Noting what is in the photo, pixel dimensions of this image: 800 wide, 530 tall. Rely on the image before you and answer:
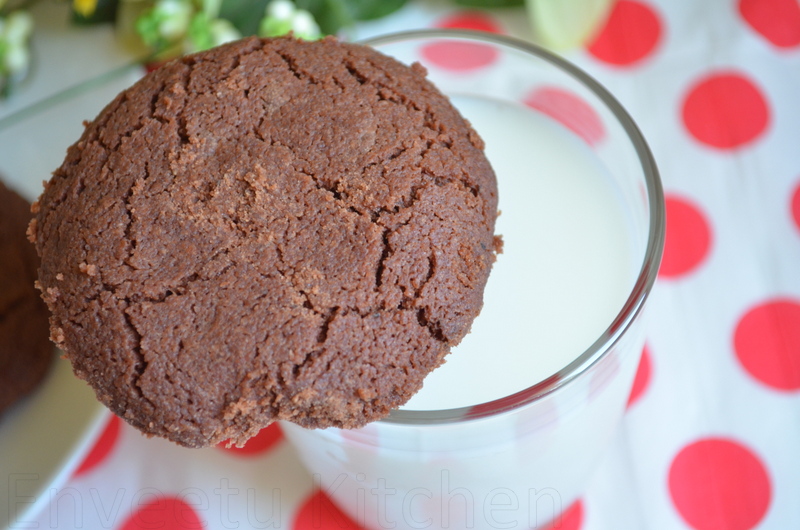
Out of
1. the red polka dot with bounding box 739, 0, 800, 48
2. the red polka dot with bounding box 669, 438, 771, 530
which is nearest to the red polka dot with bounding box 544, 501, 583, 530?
the red polka dot with bounding box 669, 438, 771, 530

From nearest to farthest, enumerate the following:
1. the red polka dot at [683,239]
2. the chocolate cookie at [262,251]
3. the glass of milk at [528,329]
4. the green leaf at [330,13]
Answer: the chocolate cookie at [262,251]
the glass of milk at [528,329]
the red polka dot at [683,239]
the green leaf at [330,13]

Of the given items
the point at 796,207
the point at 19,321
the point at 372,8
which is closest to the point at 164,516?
the point at 19,321

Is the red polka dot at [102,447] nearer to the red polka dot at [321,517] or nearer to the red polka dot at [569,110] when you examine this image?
the red polka dot at [321,517]

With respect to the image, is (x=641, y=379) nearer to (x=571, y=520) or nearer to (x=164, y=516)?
(x=571, y=520)

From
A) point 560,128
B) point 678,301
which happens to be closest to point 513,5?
point 560,128

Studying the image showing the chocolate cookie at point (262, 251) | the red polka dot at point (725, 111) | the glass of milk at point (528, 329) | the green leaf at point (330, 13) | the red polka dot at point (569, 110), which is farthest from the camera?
the green leaf at point (330, 13)

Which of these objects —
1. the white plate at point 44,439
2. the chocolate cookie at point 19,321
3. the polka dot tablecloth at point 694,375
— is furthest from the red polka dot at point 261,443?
the chocolate cookie at point 19,321

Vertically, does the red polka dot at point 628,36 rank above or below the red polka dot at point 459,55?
below
